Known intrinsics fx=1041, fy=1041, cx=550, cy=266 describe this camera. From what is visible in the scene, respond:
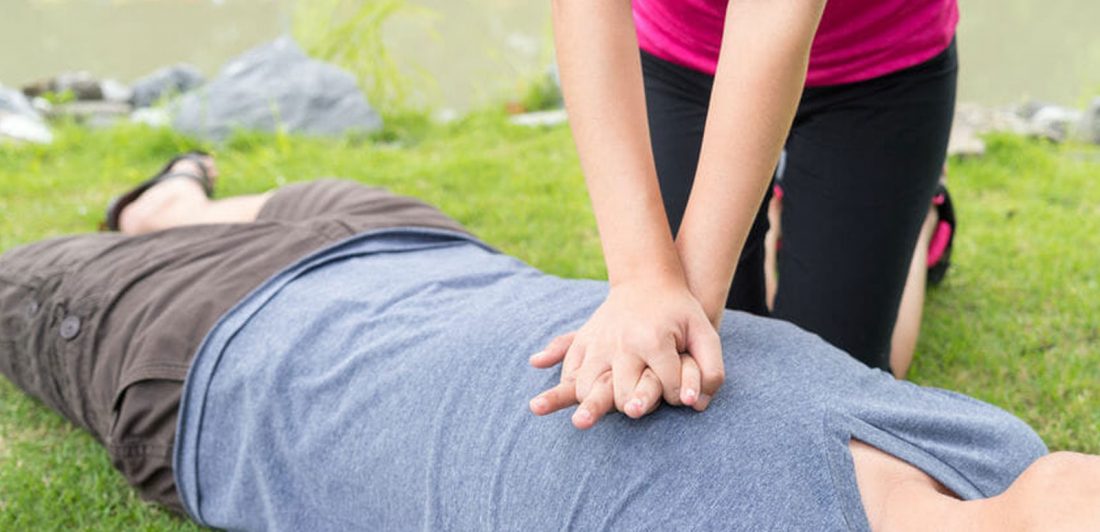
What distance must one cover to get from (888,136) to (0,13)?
24.8 feet

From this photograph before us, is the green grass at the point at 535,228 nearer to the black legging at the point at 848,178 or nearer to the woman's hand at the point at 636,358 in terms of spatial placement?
the black legging at the point at 848,178

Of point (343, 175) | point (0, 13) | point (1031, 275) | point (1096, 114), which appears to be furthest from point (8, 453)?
point (0, 13)

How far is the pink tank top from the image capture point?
1.69 meters

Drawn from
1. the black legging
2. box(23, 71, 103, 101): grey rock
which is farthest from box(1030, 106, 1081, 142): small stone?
box(23, 71, 103, 101): grey rock

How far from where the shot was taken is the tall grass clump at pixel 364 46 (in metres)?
4.57

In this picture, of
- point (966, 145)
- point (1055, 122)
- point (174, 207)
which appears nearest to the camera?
point (174, 207)

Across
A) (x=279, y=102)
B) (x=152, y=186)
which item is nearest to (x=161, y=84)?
(x=279, y=102)

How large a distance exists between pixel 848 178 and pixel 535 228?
45.7 inches

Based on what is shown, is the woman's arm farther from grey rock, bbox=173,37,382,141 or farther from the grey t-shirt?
grey rock, bbox=173,37,382,141

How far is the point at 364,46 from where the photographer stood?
468 cm

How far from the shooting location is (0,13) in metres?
7.58

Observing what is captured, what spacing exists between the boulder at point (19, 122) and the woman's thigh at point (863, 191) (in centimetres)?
304

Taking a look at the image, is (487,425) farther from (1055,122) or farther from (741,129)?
(1055,122)

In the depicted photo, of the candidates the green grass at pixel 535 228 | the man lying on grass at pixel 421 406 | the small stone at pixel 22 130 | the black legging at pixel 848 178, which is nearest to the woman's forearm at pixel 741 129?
the man lying on grass at pixel 421 406
